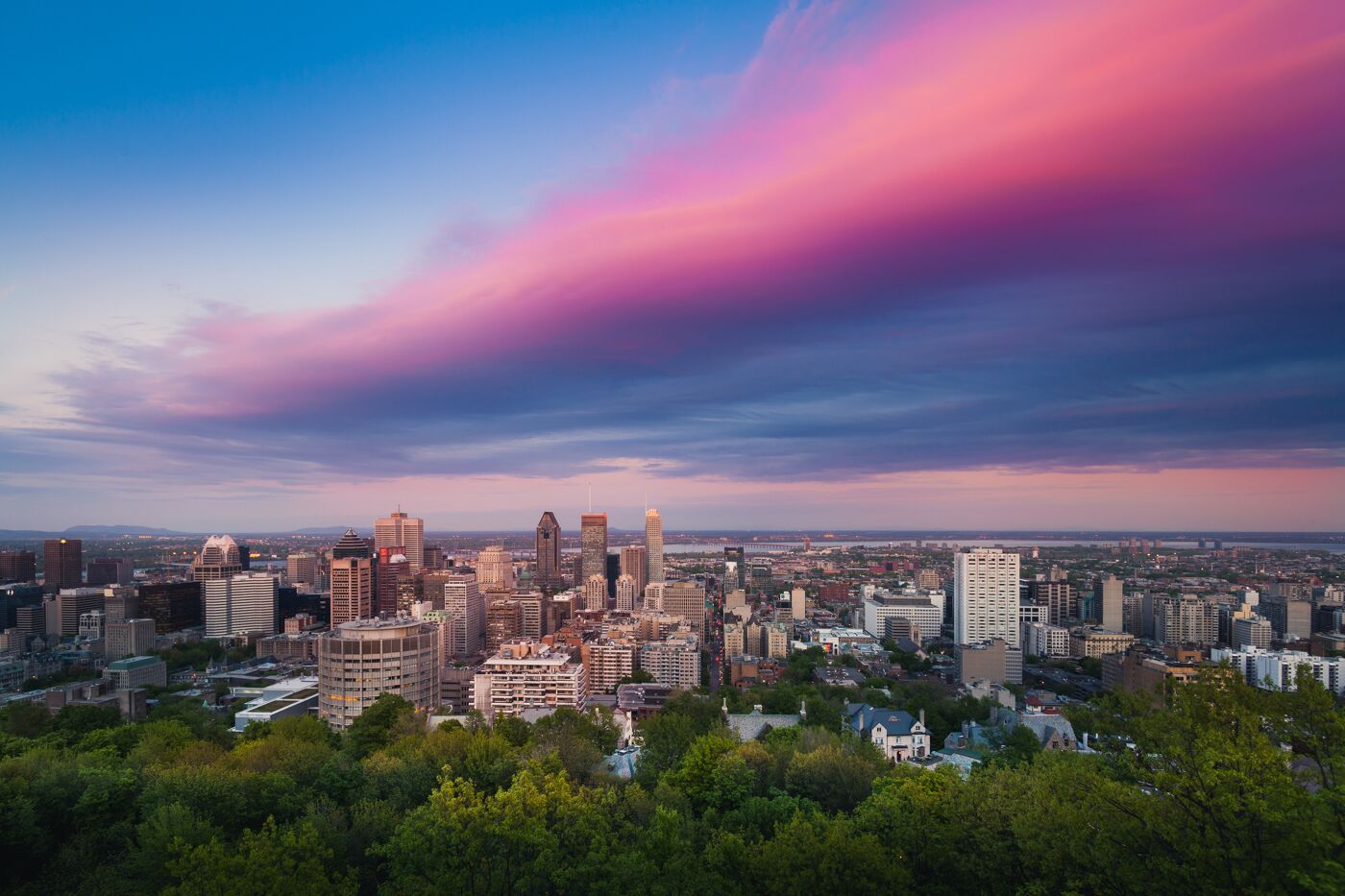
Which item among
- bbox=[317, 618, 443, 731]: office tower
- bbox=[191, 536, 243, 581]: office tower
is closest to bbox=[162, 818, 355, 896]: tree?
bbox=[317, 618, 443, 731]: office tower

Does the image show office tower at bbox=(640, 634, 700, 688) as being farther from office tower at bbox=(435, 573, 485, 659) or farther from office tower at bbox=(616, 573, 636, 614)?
office tower at bbox=(616, 573, 636, 614)

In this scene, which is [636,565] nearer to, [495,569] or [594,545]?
[594,545]

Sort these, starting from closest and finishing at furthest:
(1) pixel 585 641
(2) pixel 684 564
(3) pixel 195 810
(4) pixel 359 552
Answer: (3) pixel 195 810
(1) pixel 585 641
(4) pixel 359 552
(2) pixel 684 564

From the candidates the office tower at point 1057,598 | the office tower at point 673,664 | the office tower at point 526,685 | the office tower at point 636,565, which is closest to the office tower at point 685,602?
the office tower at point 673,664

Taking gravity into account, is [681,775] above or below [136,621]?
above

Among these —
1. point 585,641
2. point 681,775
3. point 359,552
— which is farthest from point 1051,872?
point 359,552

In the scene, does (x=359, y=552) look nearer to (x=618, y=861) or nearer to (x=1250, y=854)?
(x=618, y=861)
